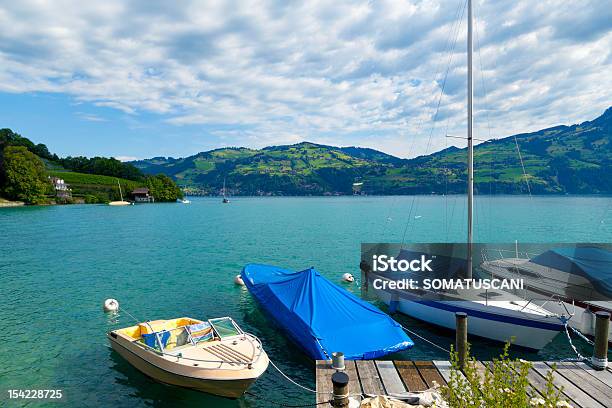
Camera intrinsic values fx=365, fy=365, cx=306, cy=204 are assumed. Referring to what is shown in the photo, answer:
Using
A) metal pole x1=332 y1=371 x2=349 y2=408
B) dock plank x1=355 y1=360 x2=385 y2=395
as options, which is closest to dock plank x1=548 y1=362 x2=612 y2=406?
dock plank x1=355 y1=360 x2=385 y2=395

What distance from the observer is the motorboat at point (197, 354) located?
39.9 ft

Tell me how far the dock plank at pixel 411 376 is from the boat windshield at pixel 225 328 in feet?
21.2

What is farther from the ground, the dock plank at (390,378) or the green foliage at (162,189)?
the green foliage at (162,189)

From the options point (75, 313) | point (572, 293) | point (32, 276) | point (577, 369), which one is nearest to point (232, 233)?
point (32, 276)

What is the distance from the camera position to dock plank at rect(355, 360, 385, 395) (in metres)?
10.5

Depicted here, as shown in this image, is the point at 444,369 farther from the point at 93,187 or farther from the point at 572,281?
the point at 93,187

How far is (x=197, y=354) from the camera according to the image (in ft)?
43.3

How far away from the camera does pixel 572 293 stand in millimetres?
18594

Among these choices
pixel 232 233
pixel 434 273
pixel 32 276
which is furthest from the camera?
pixel 232 233

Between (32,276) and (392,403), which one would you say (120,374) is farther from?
(32,276)

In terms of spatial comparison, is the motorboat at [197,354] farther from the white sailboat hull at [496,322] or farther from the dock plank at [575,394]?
the white sailboat hull at [496,322]

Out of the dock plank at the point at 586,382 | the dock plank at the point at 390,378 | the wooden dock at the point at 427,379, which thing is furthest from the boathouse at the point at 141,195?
the dock plank at the point at 586,382

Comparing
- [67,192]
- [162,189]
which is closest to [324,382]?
[67,192]

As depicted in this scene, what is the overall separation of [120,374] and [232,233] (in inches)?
2022
